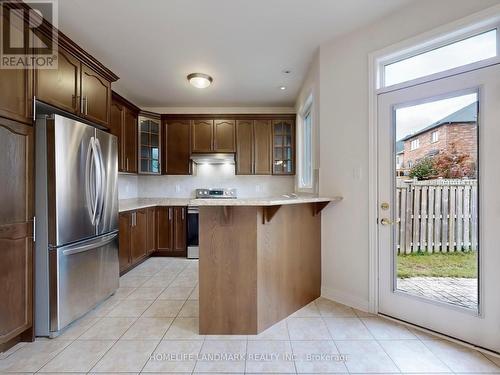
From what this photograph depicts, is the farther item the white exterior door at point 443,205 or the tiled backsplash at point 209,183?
the tiled backsplash at point 209,183

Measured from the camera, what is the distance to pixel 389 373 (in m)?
1.60

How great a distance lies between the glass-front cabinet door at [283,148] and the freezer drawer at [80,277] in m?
2.87

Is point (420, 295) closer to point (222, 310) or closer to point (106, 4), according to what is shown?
point (222, 310)

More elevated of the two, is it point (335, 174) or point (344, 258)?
point (335, 174)

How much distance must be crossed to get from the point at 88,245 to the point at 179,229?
2.02 meters

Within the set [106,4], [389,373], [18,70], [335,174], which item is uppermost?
[106,4]

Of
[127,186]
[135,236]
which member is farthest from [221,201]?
[127,186]

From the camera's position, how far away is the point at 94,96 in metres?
2.58

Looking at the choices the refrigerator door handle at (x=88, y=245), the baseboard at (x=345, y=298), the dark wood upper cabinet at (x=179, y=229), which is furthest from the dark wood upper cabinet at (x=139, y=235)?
the baseboard at (x=345, y=298)

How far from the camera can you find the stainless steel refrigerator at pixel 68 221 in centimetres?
196

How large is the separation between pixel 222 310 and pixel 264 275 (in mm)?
442

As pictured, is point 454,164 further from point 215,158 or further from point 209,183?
point 209,183

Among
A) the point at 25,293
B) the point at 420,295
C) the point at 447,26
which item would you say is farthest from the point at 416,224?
the point at 25,293

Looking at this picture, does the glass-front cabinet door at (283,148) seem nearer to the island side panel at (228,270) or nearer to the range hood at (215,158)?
the range hood at (215,158)
